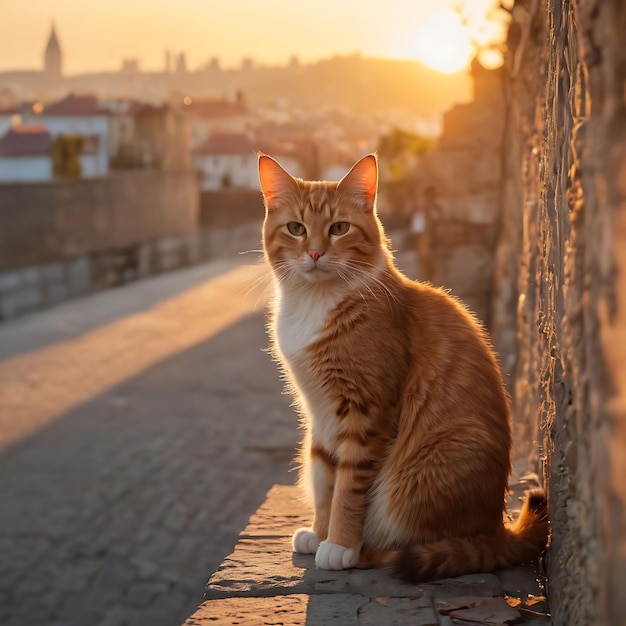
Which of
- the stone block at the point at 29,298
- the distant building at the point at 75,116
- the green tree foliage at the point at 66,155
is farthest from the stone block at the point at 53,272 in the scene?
the distant building at the point at 75,116

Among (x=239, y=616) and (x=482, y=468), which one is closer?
(x=239, y=616)

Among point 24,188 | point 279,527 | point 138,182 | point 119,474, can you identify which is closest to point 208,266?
point 138,182

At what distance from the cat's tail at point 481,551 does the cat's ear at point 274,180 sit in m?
1.49

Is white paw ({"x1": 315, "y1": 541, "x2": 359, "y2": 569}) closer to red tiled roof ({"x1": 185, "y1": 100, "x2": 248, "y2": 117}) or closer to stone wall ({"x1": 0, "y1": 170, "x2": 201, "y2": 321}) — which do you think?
stone wall ({"x1": 0, "y1": 170, "x2": 201, "y2": 321})

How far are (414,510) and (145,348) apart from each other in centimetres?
887

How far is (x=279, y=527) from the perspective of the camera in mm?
3996

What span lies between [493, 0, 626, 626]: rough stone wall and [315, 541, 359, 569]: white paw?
2.30ft

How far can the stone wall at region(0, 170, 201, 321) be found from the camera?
587 inches

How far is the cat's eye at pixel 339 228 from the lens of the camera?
3584mm

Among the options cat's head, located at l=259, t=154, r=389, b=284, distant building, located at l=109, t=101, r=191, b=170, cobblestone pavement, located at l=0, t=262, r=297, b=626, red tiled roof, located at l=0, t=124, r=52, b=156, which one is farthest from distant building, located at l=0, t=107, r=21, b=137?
cat's head, located at l=259, t=154, r=389, b=284

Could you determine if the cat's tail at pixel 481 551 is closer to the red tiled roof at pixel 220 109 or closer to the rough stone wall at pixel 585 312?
the rough stone wall at pixel 585 312

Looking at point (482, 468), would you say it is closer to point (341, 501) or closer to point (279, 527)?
point (341, 501)

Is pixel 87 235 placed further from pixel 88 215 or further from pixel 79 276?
pixel 79 276

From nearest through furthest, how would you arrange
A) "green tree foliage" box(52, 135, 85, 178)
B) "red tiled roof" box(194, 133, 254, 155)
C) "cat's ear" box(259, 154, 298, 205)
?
1. "cat's ear" box(259, 154, 298, 205)
2. "green tree foliage" box(52, 135, 85, 178)
3. "red tiled roof" box(194, 133, 254, 155)
